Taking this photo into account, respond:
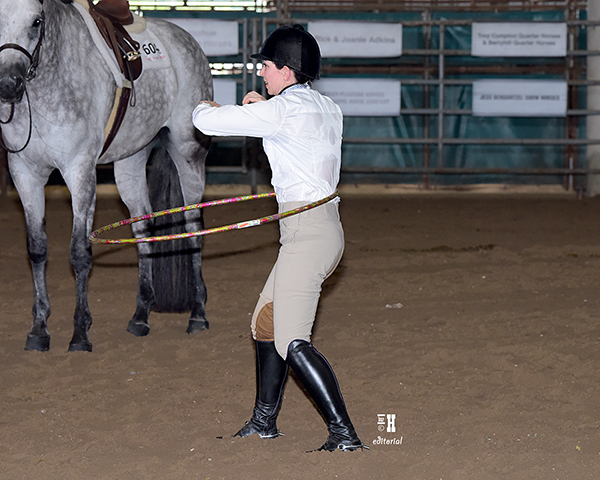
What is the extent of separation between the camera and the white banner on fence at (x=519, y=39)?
443 inches

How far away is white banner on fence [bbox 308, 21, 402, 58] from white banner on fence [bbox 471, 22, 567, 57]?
1.16m

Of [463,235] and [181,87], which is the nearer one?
[181,87]

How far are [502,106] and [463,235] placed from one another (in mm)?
4018

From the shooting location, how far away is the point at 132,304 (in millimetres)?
5508

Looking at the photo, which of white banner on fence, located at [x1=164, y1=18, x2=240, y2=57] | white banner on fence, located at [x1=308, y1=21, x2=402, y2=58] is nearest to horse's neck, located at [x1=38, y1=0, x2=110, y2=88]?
white banner on fence, located at [x1=164, y1=18, x2=240, y2=57]

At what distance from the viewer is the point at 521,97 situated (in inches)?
449

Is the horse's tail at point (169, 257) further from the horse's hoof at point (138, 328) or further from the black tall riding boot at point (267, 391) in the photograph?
the black tall riding boot at point (267, 391)

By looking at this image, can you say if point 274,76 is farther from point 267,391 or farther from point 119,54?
point 119,54

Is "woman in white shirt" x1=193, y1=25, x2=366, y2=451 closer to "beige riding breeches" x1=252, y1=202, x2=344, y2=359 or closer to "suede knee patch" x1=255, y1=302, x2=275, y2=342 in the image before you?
"beige riding breeches" x1=252, y1=202, x2=344, y2=359

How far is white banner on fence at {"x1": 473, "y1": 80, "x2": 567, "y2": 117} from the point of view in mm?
11383

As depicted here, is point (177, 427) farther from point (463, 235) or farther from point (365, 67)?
point (365, 67)

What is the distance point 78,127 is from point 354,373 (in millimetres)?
2022

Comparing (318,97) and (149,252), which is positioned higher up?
(318,97)

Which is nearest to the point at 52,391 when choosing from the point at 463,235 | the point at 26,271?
the point at 26,271
